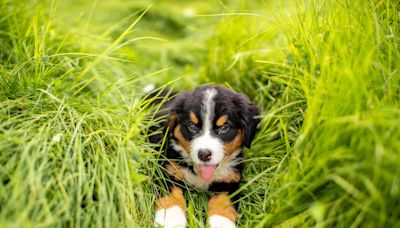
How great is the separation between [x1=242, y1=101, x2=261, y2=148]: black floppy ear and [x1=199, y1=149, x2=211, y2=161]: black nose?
1.33ft

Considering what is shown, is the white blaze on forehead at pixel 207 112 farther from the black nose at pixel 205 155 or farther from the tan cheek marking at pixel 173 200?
the tan cheek marking at pixel 173 200

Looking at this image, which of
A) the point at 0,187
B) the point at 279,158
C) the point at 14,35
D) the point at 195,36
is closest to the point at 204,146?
the point at 279,158

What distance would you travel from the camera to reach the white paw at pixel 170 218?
3.80m

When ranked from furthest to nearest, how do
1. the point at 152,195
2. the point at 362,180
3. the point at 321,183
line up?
the point at 152,195 < the point at 321,183 < the point at 362,180

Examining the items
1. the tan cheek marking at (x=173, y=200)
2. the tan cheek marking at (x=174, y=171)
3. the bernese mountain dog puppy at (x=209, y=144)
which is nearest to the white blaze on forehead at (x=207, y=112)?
the bernese mountain dog puppy at (x=209, y=144)

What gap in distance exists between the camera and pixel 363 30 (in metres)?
3.69

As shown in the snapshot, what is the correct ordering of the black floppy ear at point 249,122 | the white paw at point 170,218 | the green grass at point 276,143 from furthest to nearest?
1. the black floppy ear at point 249,122
2. the white paw at point 170,218
3. the green grass at point 276,143

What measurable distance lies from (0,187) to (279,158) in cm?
227

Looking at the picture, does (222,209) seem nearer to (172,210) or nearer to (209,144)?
(172,210)

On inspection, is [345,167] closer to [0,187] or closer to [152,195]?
[152,195]

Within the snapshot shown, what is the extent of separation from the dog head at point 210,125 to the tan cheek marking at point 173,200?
250mm

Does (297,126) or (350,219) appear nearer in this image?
(350,219)

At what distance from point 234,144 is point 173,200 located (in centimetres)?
67

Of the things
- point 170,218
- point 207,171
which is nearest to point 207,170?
point 207,171
